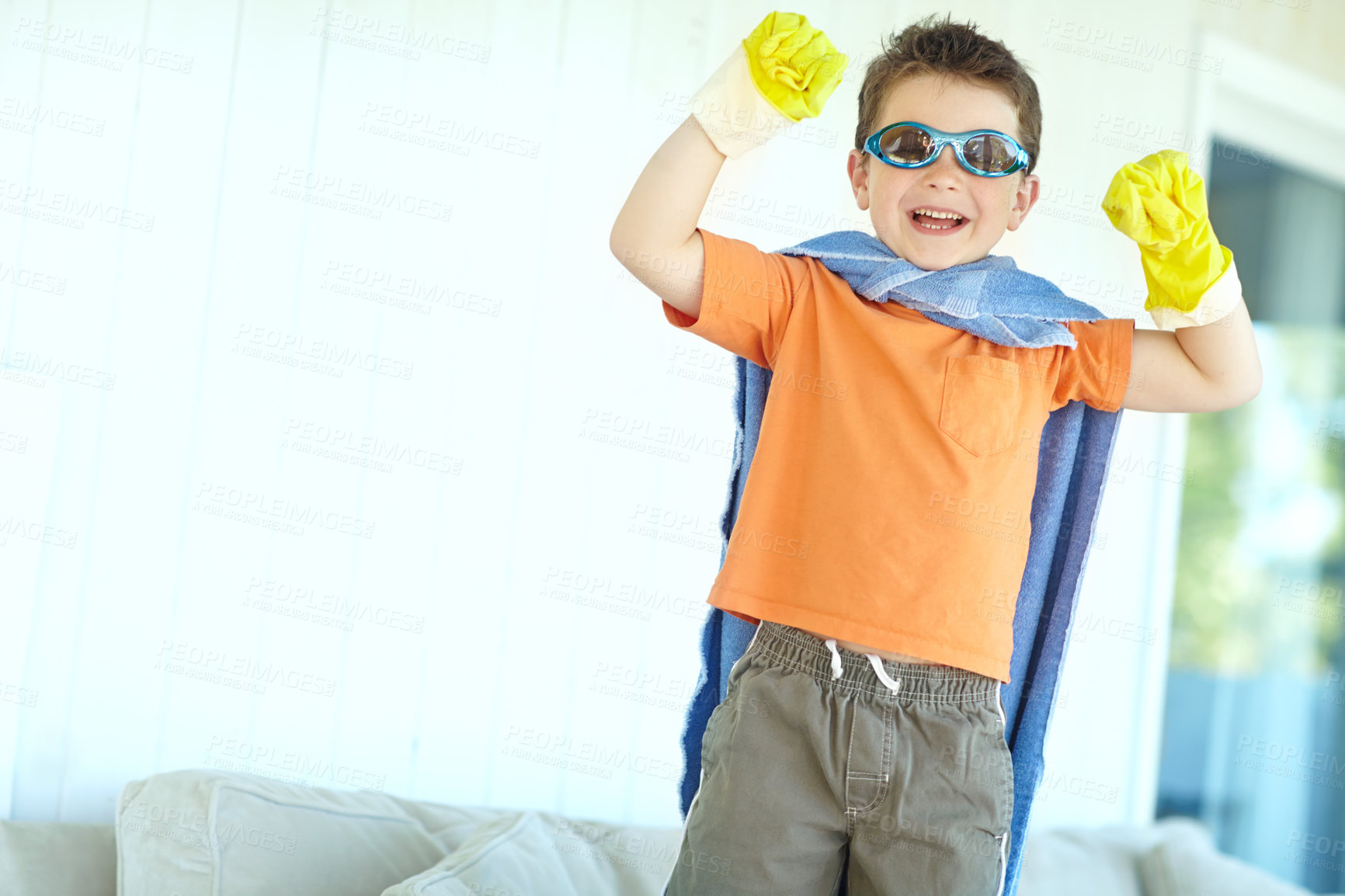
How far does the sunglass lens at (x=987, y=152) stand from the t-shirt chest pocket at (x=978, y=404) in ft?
0.62

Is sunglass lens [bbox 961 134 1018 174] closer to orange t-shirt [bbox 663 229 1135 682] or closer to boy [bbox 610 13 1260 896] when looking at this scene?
boy [bbox 610 13 1260 896]

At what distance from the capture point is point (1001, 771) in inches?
42.8

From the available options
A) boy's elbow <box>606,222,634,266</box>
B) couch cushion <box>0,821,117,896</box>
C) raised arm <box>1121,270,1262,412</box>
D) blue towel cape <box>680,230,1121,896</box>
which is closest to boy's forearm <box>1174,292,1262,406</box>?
raised arm <box>1121,270,1262,412</box>

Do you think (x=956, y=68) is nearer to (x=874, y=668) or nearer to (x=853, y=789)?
(x=874, y=668)

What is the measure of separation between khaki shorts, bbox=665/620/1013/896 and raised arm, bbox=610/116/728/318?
0.40 metres

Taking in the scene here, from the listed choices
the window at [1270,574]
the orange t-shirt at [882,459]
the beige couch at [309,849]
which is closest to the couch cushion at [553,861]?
the beige couch at [309,849]

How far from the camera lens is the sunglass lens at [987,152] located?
3.68 ft

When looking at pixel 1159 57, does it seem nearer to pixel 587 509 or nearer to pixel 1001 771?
pixel 587 509

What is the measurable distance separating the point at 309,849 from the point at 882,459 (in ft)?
3.11

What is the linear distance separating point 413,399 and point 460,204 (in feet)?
1.06

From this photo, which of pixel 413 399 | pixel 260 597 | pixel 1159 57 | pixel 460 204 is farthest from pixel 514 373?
pixel 1159 57

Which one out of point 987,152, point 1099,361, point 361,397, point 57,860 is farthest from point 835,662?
point 57,860

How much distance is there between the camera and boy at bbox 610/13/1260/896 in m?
1.05

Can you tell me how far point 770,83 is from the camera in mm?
1026
